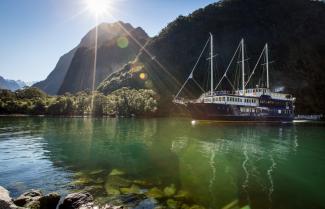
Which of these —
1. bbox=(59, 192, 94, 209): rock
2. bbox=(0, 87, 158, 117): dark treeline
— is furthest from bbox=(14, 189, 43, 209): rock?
bbox=(0, 87, 158, 117): dark treeline

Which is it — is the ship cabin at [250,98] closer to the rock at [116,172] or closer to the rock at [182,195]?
the rock at [116,172]

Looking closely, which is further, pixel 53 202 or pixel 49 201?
pixel 53 202

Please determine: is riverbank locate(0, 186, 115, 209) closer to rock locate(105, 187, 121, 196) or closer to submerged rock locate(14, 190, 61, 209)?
submerged rock locate(14, 190, 61, 209)

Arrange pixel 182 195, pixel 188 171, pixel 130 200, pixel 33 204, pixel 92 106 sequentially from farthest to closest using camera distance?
pixel 92 106, pixel 188 171, pixel 182 195, pixel 130 200, pixel 33 204

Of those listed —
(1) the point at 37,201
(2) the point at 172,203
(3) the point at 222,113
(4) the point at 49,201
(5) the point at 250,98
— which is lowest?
(2) the point at 172,203

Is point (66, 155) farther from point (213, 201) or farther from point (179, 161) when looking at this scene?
point (213, 201)

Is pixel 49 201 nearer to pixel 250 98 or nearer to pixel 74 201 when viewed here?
pixel 74 201

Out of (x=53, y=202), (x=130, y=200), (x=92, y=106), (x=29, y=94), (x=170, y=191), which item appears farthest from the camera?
(x=29, y=94)

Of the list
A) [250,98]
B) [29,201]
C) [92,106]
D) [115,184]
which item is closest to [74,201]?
[29,201]

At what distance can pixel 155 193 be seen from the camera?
18.5 meters

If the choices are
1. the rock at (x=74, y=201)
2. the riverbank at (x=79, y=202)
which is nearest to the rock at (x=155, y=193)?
the riverbank at (x=79, y=202)

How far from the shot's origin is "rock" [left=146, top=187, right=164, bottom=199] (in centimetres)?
1789

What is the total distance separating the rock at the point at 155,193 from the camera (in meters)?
17.9

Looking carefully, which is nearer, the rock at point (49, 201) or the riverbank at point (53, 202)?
the riverbank at point (53, 202)
